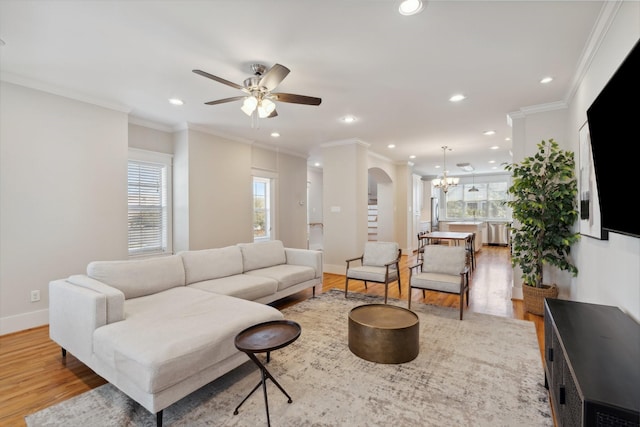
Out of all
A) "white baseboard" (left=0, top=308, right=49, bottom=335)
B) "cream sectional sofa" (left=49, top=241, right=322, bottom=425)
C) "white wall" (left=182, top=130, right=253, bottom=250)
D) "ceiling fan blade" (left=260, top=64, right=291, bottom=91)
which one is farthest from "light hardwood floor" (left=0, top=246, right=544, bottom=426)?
"ceiling fan blade" (left=260, top=64, right=291, bottom=91)

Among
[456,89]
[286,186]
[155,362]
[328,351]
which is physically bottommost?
[328,351]

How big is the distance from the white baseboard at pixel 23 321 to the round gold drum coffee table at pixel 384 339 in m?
3.69

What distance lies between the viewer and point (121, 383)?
1.95 meters

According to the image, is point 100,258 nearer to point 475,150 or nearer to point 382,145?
point 382,145

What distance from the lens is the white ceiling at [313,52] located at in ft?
7.13

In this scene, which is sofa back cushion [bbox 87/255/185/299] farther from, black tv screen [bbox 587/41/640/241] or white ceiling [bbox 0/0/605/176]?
black tv screen [bbox 587/41/640/241]

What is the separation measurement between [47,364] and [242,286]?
179 centimetres

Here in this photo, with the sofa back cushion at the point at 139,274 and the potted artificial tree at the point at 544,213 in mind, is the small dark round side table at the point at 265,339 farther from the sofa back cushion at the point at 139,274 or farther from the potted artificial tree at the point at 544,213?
the potted artificial tree at the point at 544,213

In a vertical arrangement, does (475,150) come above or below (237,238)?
above

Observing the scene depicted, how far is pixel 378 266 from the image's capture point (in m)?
4.61

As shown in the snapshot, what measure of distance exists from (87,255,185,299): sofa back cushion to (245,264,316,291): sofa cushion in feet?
3.40

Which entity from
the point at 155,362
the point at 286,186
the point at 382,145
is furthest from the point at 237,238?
the point at 155,362

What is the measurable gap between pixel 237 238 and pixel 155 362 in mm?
4166

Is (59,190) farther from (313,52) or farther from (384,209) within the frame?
(384,209)
